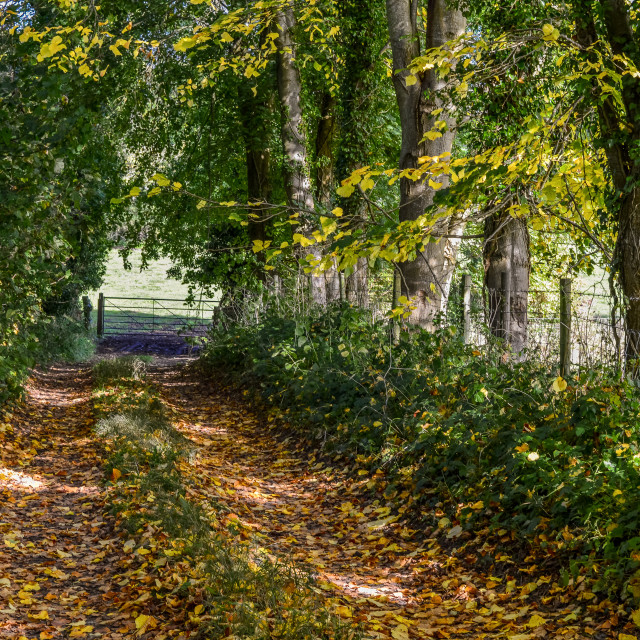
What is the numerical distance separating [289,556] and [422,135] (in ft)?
17.9

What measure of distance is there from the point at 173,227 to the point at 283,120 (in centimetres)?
626

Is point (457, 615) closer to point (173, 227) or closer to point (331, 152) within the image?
point (331, 152)

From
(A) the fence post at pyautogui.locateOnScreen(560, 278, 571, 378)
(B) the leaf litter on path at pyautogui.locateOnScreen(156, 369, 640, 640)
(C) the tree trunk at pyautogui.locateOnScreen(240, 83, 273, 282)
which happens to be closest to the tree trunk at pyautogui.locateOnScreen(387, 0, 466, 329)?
(A) the fence post at pyautogui.locateOnScreen(560, 278, 571, 378)

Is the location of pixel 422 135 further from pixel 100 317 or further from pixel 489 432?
pixel 100 317

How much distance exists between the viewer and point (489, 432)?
19.3ft

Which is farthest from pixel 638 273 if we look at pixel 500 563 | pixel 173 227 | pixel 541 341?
pixel 173 227

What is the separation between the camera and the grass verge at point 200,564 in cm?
375

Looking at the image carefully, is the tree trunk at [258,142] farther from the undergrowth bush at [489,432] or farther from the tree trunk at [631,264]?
the tree trunk at [631,264]

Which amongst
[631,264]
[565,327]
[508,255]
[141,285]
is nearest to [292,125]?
[508,255]

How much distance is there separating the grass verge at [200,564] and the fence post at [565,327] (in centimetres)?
304

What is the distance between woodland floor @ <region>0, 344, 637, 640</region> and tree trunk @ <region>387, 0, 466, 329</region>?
2.49 metres

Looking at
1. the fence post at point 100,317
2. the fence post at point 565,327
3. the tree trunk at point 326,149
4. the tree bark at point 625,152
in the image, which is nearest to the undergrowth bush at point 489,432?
the fence post at point 565,327

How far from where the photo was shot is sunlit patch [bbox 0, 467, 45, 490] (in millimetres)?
6979

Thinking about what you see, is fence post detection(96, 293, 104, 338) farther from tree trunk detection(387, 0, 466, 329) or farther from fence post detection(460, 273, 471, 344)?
fence post detection(460, 273, 471, 344)
